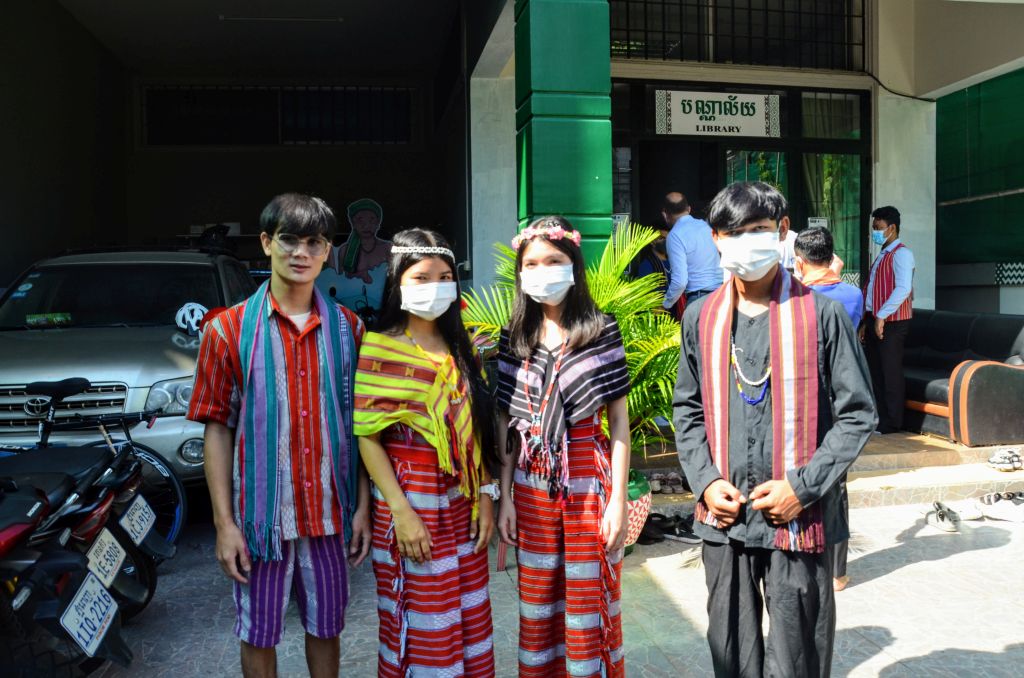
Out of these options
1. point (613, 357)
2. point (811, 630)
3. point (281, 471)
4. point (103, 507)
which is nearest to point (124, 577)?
point (103, 507)

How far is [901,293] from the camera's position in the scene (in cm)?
722

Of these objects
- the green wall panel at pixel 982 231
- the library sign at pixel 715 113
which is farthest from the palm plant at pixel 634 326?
the green wall panel at pixel 982 231

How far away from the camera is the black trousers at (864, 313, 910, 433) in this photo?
7320 millimetres

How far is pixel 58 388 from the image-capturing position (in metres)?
4.24

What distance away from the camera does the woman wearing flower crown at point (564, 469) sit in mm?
2600

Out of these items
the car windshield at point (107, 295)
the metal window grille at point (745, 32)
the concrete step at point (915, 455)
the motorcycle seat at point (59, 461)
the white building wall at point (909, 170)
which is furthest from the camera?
the white building wall at point (909, 170)

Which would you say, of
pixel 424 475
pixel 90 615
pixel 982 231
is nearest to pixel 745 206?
pixel 424 475

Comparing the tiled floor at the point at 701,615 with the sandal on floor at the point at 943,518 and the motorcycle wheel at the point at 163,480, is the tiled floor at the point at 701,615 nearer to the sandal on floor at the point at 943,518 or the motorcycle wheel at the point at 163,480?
the sandal on floor at the point at 943,518

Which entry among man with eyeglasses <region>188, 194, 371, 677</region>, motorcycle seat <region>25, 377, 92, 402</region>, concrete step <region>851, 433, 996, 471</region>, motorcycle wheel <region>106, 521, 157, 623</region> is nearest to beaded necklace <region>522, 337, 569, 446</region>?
man with eyeglasses <region>188, 194, 371, 677</region>

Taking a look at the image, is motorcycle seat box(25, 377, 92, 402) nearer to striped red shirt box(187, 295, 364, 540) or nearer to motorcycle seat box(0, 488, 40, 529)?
motorcycle seat box(0, 488, 40, 529)

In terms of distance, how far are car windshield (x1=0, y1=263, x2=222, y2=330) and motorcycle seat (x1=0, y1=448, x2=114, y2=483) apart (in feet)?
6.26

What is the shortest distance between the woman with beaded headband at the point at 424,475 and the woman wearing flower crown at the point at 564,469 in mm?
125

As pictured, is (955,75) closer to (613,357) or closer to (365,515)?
(613,357)

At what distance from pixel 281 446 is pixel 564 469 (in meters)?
0.86
